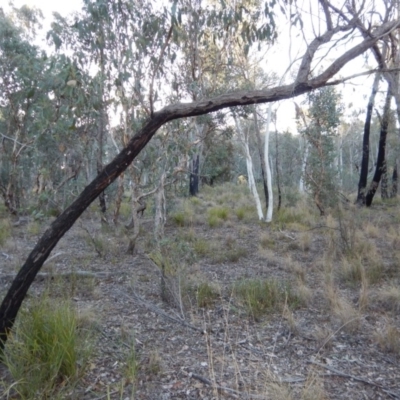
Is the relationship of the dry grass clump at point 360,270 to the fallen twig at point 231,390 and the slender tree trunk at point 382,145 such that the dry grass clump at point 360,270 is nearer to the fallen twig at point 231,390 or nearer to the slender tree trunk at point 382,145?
the fallen twig at point 231,390

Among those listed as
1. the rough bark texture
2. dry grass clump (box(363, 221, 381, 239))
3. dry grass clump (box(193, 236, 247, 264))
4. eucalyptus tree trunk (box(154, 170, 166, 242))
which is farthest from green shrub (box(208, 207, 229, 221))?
the rough bark texture

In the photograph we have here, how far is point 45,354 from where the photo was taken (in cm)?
271

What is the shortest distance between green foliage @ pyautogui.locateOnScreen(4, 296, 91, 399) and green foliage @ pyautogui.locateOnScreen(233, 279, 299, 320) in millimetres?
1941

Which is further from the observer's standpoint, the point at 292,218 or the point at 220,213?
the point at 220,213

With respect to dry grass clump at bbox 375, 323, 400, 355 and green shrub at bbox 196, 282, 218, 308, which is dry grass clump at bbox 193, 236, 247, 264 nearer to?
green shrub at bbox 196, 282, 218, 308

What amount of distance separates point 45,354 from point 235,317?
2075 millimetres

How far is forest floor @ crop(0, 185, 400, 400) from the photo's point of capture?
2896 millimetres

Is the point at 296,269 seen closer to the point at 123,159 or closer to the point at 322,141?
the point at 123,159

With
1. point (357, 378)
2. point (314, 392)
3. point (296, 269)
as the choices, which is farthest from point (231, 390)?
point (296, 269)

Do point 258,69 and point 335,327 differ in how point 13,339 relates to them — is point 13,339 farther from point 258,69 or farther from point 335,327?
point 258,69

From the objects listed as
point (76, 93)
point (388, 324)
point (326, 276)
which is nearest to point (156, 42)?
point (76, 93)

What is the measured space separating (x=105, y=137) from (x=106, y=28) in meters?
4.61

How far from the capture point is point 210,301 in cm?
454

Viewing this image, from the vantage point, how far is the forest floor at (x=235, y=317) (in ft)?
9.50
